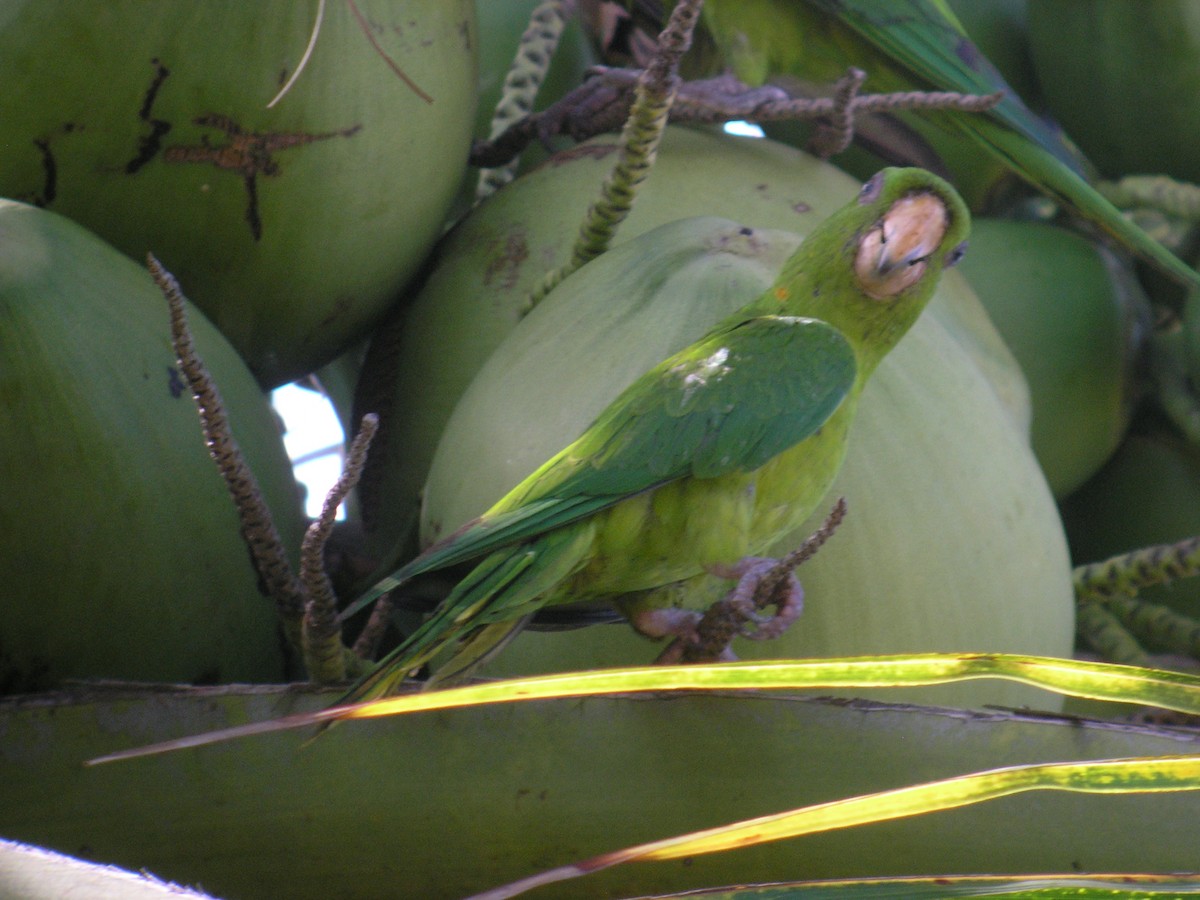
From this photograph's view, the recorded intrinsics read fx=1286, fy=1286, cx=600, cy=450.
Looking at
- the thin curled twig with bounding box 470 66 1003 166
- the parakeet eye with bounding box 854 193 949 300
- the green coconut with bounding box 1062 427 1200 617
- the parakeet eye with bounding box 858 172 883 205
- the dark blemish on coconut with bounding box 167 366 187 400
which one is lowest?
the green coconut with bounding box 1062 427 1200 617

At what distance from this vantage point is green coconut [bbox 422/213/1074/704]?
951mm

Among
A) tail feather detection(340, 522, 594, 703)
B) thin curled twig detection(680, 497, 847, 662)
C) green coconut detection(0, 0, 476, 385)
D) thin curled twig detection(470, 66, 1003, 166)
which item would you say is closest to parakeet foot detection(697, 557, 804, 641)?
thin curled twig detection(680, 497, 847, 662)

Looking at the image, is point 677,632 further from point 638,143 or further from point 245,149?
point 245,149

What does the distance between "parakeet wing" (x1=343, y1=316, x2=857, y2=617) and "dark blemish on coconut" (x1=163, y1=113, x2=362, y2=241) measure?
0.38m

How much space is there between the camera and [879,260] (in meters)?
1.12

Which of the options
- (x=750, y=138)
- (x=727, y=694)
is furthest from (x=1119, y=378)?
(x=727, y=694)

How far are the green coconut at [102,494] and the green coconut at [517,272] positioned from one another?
0.23m

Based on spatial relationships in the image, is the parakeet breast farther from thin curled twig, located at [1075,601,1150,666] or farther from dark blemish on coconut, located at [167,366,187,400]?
thin curled twig, located at [1075,601,1150,666]

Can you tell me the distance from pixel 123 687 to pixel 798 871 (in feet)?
1.43

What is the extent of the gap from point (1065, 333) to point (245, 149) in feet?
3.13

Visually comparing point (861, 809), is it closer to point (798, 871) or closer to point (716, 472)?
point (798, 871)

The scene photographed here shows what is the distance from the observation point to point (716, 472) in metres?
0.96

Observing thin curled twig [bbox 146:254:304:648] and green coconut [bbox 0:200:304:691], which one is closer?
thin curled twig [bbox 146:254:304:648]

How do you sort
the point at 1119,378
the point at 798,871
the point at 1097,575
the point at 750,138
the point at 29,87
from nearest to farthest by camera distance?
the point at 798,871 → the point at 29,87 → the point at 1097,575 → the point at 750,138 → the point at 1119,378
